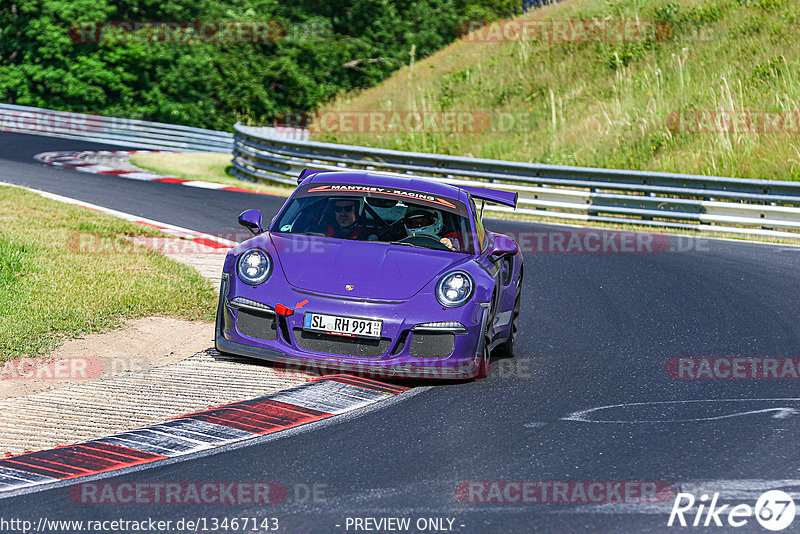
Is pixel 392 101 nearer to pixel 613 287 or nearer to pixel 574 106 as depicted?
pixel 574 106

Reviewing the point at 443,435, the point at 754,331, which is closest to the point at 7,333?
the point at 443,435

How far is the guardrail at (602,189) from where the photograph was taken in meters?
17.1

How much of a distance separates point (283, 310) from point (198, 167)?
2053 centimetres

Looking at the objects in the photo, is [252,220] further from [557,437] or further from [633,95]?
[633,95]

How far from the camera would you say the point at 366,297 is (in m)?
7.23
